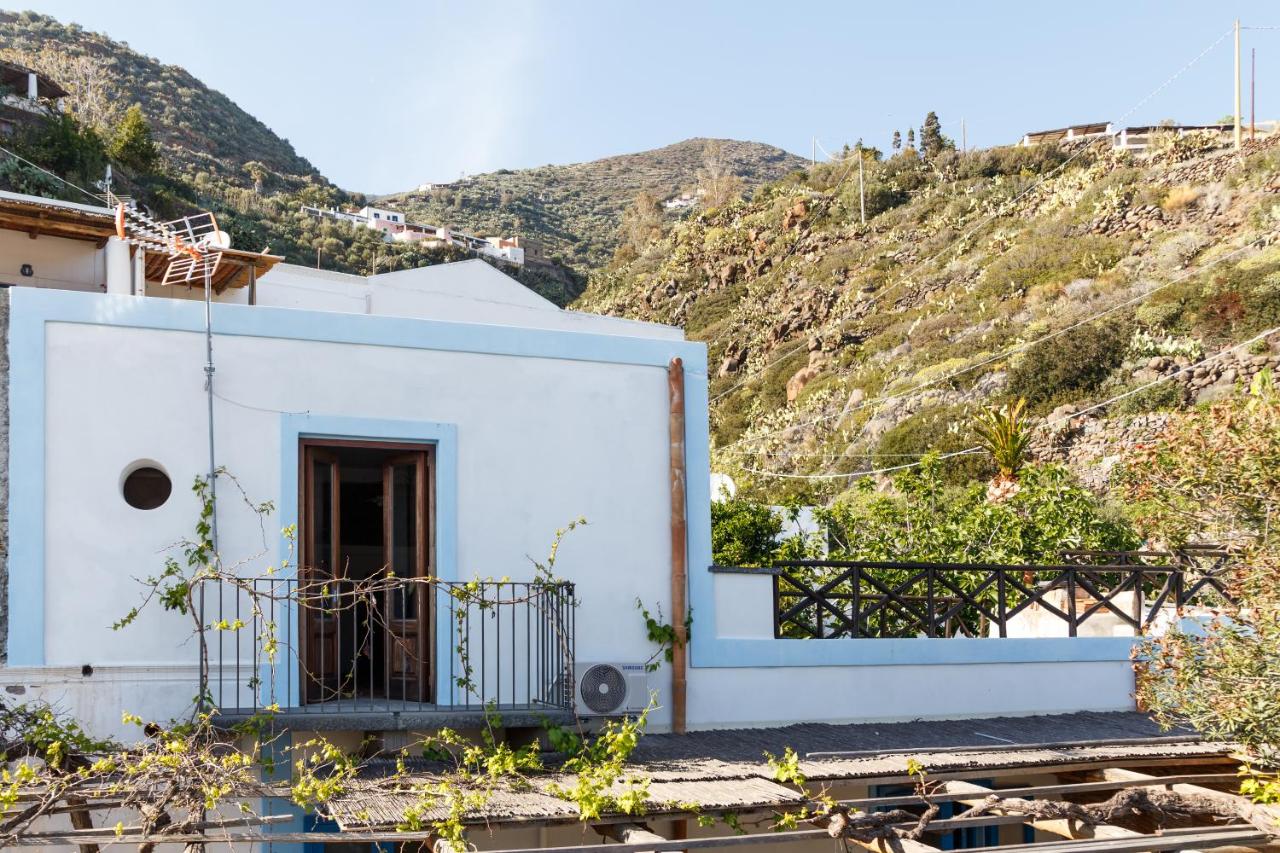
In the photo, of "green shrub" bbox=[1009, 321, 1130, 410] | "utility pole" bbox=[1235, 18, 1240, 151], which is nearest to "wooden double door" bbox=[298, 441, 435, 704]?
"green shrub" bbox=[1009, 321, 1130, 410]

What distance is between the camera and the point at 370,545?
9.38m

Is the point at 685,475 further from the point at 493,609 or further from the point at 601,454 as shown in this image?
the point at 493,609

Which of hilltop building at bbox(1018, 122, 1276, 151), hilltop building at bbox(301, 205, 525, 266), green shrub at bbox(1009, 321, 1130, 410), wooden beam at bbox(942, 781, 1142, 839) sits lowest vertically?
wooden beam at bbox(942, 781, 1142, 839)

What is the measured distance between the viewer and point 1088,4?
135ft

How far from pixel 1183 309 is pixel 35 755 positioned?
30.7 m

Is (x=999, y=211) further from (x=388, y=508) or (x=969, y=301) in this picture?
(x=388, y=508)

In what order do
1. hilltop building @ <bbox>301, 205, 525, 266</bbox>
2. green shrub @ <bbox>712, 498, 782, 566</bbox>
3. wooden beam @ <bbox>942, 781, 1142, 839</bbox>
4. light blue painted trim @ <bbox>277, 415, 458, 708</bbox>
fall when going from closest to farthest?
wooden beam @ <bbox>942, 781, 1142, 839</bbox> → light blue painted trim @ <bbox>277, 415, 458, 708</bbox> → green shrub @ <bbox>712, 498, 782, 566</bbox> → hilltop building @ <bbox>301, 205, 525, 266</bbox>

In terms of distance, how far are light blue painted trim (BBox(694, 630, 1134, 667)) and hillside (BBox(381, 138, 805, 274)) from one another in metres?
54.3

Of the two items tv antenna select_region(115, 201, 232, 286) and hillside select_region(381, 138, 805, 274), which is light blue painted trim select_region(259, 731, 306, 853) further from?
hillside select_region(381, 138, 805, 274)

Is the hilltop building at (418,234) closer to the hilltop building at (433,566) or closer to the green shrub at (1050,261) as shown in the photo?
the green shrub at (1050,261)

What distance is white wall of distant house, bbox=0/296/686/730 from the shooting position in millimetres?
7789

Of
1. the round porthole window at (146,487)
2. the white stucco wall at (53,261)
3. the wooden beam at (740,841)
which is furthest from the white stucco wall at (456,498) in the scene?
the white stucco wall at (53,261)

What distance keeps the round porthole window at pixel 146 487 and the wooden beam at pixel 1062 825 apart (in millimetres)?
5372

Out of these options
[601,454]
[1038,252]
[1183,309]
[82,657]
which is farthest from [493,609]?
[1038,252]
